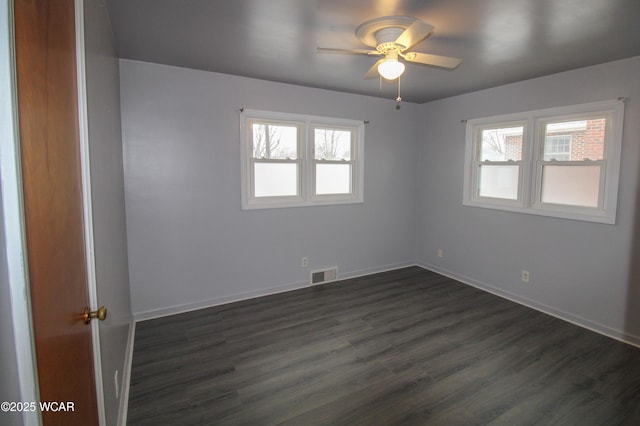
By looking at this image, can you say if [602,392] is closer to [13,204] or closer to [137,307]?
[13,204]

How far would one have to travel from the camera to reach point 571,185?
347cm

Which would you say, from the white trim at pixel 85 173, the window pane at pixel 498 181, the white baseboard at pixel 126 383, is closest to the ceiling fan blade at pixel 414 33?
the white trim at pixel 85 173

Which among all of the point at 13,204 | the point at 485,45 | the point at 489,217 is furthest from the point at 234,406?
the point at 489,217

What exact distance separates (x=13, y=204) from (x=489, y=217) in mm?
4611

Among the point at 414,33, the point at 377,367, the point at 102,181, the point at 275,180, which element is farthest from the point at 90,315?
the point at 275,180

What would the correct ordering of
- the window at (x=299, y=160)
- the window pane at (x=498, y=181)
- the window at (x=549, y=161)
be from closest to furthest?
the window at (x=549, y=161)
the window at (x=299, y=160)
the window pane at (x=498, y=181)

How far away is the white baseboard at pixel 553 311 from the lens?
120 inches

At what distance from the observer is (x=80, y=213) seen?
3.97ft

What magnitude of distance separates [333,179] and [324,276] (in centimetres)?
136

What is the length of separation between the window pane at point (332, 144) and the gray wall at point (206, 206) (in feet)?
0.85

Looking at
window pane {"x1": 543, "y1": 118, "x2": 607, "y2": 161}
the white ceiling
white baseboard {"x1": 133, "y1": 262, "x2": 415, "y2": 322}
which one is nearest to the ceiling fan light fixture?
the white ceiling

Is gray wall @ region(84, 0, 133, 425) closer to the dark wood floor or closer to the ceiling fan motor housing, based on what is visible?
the dark wood floor

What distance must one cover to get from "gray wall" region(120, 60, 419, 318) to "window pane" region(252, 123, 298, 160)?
0.80 feet

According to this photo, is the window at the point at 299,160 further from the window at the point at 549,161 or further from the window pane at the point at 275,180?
the window at the point at 549,161
